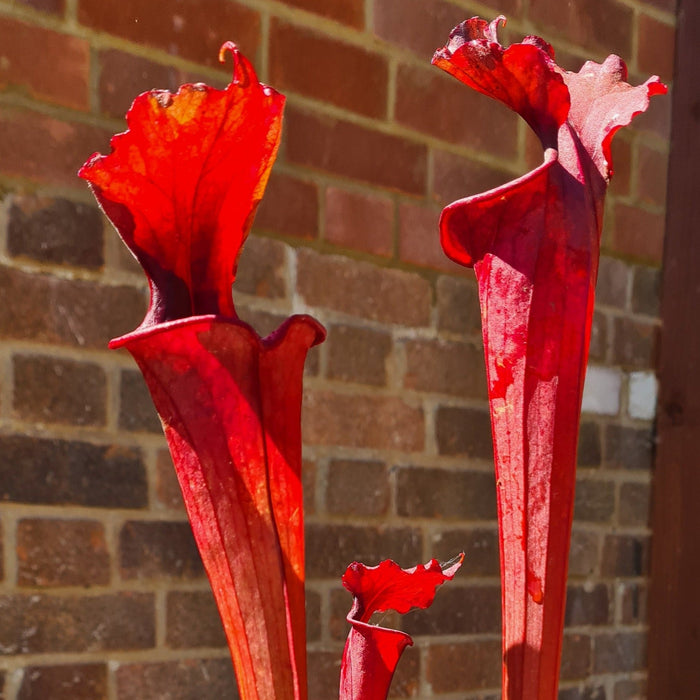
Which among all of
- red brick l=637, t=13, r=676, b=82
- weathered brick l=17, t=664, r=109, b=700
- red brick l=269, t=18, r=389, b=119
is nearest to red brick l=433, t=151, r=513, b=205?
red brick l=269, t=18, r=389, b=119

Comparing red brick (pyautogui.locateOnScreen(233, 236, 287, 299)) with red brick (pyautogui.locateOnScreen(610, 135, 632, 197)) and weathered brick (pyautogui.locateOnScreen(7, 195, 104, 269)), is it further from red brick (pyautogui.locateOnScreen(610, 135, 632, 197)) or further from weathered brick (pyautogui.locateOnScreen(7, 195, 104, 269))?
red brick (pyautogui.locateOnScreen(610, 135, 632, 197))

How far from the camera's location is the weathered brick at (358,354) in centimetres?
101

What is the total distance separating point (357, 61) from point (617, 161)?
0.44 meters

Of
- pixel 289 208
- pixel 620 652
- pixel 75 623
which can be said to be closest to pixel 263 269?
pixel 289 208

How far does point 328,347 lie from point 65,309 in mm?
297

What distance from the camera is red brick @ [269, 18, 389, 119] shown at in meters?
0.97

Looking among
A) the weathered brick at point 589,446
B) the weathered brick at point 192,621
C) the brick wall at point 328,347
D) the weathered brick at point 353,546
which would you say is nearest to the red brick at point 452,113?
the brick wall at point 328,347

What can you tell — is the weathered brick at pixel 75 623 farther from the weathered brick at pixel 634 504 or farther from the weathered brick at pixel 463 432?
the weathered brick at pixel 634 504

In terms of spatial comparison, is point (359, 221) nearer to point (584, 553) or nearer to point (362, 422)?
point (362, 422)

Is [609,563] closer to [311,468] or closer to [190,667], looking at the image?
[311,468]

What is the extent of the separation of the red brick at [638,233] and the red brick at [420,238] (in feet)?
1.00

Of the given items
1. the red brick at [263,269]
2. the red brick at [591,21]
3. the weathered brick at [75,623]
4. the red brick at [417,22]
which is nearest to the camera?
the weathered brick at [75,623]

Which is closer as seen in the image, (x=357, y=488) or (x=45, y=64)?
(x=45, y=64)

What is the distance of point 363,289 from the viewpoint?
1.04 metres
